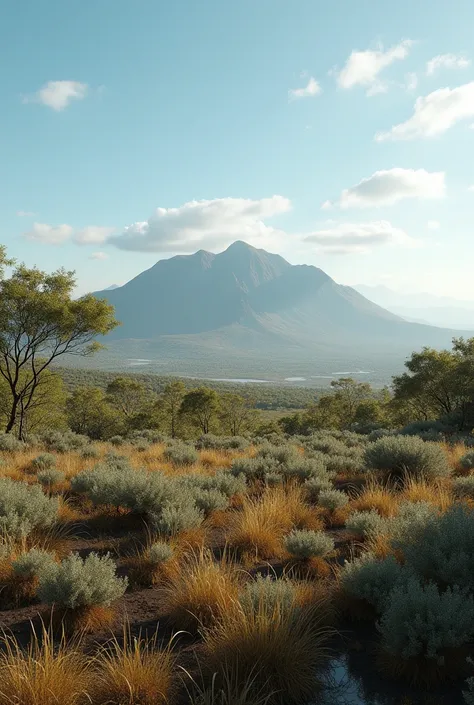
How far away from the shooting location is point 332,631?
12.9 feet

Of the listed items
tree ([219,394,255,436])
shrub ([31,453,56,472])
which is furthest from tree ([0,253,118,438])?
tree ([219,394,255,436])

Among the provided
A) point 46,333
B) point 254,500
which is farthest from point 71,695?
point 46,333

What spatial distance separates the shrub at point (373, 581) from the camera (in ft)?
13.4

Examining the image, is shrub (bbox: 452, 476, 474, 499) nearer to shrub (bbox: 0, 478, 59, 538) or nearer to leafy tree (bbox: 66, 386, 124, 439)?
shrub (bbox: 0, 478, 59, 538)

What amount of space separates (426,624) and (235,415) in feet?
207

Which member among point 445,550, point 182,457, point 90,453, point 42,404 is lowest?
point 42,404

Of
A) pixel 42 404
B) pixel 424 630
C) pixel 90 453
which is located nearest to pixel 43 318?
pixel 90 453

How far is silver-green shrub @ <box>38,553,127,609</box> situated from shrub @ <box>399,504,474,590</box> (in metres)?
3.03

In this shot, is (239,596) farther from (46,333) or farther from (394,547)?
(46,333)

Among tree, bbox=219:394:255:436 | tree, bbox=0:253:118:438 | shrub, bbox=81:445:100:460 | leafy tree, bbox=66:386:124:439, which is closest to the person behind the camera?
shrub, bbox=81:445:100:460

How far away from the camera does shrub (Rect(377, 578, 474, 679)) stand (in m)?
3.25

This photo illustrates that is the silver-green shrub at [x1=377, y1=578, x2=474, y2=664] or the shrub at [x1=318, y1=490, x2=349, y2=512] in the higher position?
the silver-green shrub at [x1=377, y1=578, x2=474, y2=664]

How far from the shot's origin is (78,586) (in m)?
4.13

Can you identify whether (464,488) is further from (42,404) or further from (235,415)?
(235,415)
